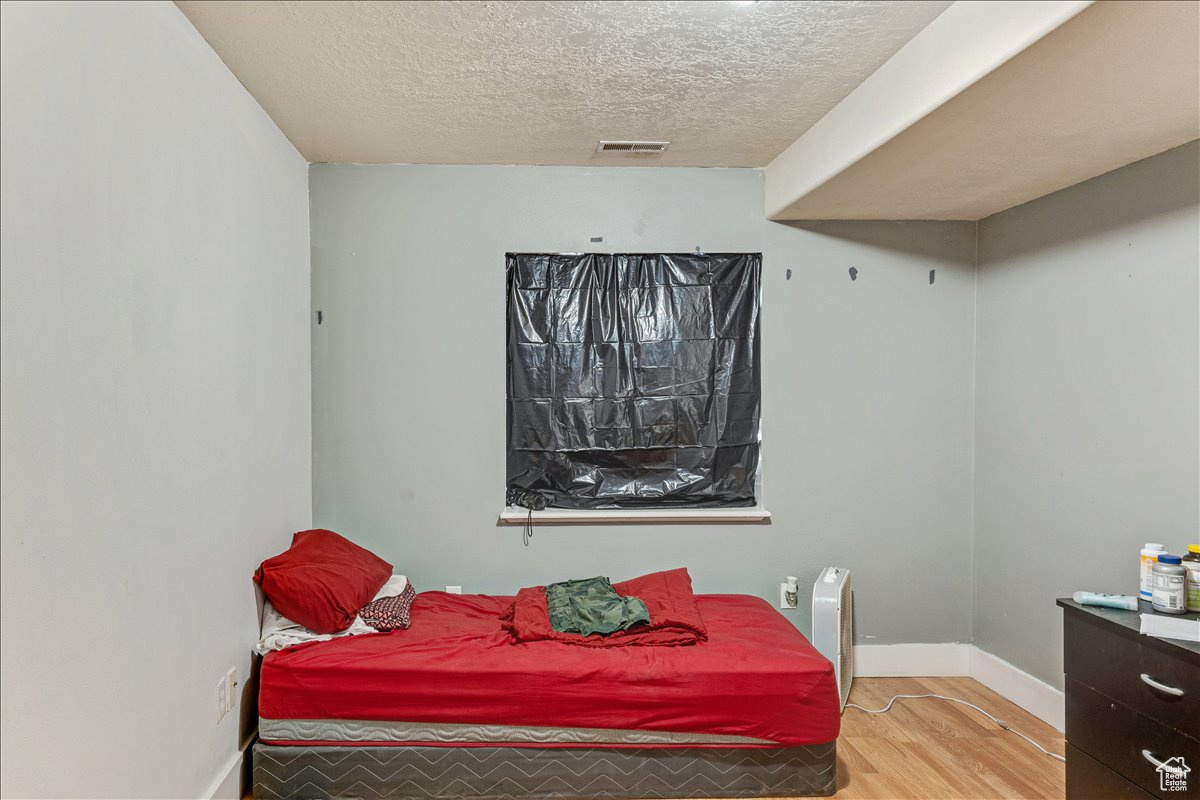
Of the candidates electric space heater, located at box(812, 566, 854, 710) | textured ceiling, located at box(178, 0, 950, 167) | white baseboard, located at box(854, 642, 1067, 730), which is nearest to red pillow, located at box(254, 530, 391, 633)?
textured ceiling, located at box(178, 0, 950, 167)

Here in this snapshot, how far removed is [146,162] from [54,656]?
125 cm

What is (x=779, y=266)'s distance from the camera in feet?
12.0

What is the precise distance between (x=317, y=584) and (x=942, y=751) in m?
2.58

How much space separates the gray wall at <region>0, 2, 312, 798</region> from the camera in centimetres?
147

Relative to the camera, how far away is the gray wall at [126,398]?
4.82 ft

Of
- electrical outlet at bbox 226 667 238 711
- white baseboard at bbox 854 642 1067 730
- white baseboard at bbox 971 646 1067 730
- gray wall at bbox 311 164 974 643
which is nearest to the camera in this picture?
electrical outlet at bbox 226 667 238 711

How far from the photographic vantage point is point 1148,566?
2.41 meters

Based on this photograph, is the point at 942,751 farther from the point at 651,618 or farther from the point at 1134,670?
the point at 651,618

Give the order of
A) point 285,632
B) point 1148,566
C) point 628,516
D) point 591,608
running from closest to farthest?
point 1148,566, point 285,632, point 591,608, point 628,516

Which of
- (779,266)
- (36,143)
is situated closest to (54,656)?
(36,143)

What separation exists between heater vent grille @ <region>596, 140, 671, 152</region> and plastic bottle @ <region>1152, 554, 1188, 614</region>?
7.98 feet

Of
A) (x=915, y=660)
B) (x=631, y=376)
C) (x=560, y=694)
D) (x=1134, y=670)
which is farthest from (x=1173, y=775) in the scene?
(x=631, y=376)

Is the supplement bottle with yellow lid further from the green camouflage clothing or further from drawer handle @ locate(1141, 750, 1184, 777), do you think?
the green camouflage clothing

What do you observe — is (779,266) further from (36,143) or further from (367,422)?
(36,143)
